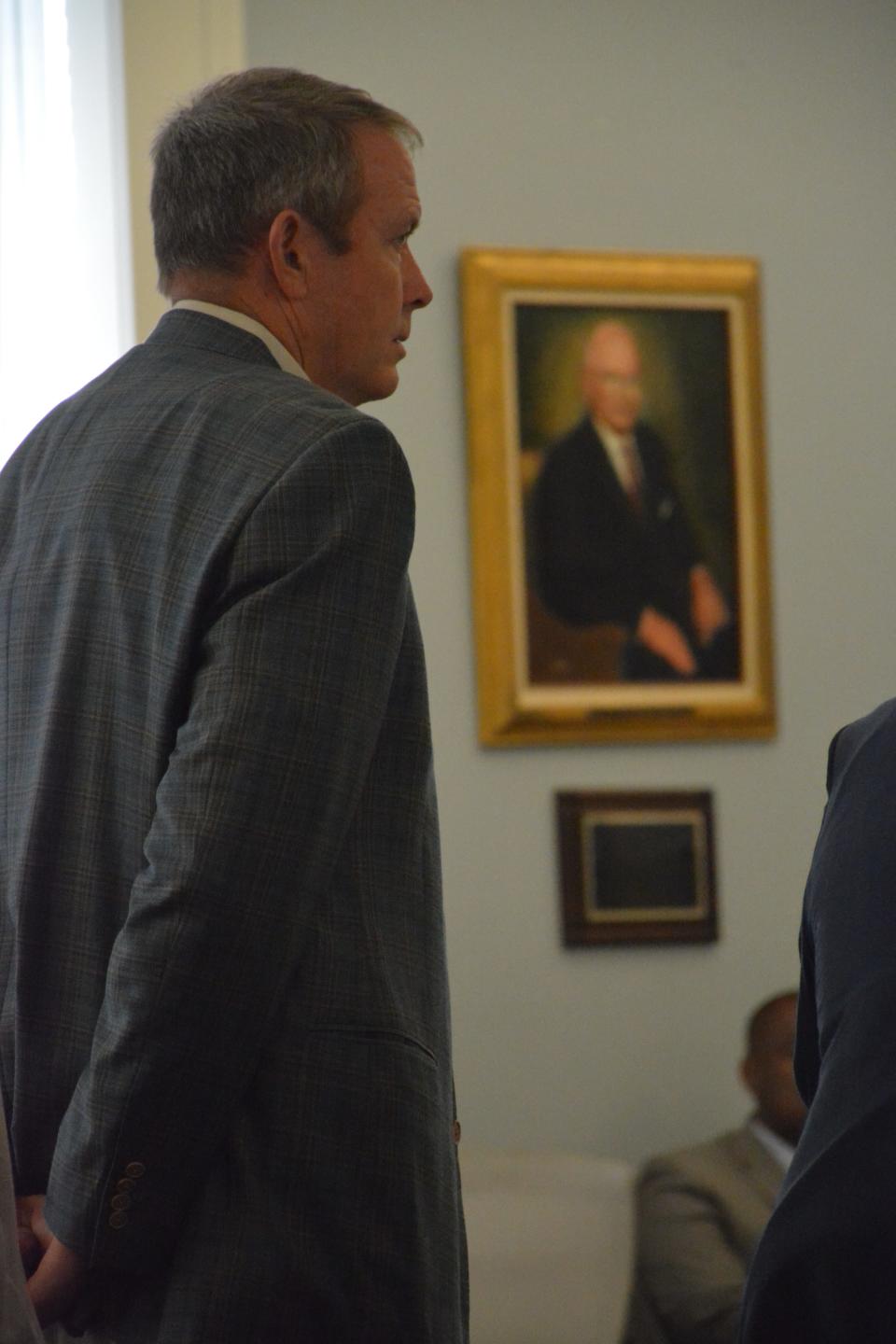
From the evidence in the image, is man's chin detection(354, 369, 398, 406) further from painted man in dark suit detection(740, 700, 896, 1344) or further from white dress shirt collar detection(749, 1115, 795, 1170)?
white dress shirt collar detection(749, 1115, 795, 1170)

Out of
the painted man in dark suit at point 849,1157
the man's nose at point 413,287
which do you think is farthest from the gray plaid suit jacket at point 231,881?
the painted man in dark suit at point 849,1157

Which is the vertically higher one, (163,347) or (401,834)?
(163,347)

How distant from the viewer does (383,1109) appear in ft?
4.63

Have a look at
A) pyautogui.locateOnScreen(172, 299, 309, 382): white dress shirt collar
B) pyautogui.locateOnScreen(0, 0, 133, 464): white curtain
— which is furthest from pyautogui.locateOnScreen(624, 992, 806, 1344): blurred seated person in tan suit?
pyautogui.locateOnScreen(172, 299, 309, 382): white dress shirt collar

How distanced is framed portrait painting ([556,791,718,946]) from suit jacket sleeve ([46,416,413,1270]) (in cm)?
251

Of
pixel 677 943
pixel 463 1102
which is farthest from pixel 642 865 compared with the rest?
pixel 463 1102

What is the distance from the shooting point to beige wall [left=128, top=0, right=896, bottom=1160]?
153 inches

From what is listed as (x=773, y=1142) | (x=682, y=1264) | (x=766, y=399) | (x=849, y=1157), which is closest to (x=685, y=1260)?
(x=682, y=1264)

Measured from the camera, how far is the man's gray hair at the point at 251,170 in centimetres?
169

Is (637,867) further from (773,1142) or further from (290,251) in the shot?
(290,251)

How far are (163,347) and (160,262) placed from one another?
12 centimetres

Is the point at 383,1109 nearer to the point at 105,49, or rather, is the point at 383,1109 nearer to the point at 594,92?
the point at 105,49

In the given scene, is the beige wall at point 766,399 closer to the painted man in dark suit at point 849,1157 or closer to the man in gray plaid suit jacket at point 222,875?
the man in gray plaid suit jacket at point 222,875

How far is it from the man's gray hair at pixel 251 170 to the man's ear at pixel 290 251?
0.01 meters
